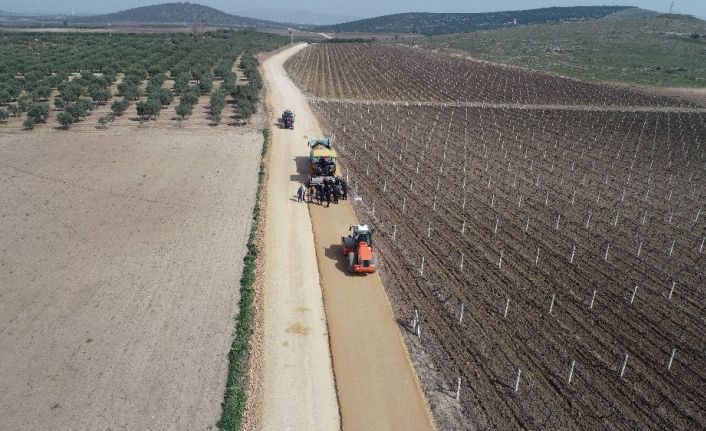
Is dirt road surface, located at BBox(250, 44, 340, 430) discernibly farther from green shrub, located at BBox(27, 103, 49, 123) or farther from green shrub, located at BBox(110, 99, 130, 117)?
green shrub, located at BBox(27, 103, 49, 123)

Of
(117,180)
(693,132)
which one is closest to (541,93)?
(693,132)

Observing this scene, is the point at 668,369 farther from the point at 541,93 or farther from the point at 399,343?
the point at 541,93

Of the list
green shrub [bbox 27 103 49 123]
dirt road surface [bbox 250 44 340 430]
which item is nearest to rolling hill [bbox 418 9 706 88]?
dirt road surface [bbox 250 44 340 430]

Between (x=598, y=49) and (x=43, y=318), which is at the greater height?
(x=598, y=49)

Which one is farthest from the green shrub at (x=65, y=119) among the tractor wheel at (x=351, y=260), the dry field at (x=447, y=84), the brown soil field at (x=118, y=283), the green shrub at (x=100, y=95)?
the tractor wheel at (x=351, y=260)

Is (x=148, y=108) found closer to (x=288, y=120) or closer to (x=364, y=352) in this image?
(x=288, y=120)
